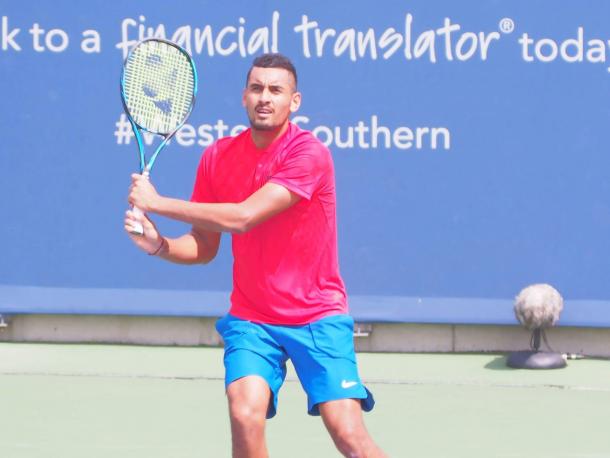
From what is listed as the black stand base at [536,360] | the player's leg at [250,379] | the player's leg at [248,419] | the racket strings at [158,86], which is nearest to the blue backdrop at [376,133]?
the black stand base at [536,360]

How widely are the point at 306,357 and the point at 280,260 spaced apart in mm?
338

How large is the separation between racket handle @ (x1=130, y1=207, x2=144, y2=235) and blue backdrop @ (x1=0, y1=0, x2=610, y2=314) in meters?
4.13

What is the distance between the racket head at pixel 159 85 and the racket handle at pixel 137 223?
2.04 ft

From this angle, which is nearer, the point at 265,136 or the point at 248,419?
the point at 248,419

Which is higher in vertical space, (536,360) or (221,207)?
(221,207)

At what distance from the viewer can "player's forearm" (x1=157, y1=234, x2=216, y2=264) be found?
4.72m

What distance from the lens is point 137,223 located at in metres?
4.32

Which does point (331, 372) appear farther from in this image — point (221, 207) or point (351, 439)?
point (221, 207)

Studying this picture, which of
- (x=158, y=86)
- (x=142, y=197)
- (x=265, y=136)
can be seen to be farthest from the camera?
(x=158, y=86)

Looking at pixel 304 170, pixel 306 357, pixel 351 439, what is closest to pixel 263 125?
pixel 304 170

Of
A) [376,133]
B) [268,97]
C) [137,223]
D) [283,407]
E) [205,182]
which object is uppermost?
[376,133]

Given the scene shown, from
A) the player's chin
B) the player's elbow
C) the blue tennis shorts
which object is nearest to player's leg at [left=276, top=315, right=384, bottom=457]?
the blue tennis shorts

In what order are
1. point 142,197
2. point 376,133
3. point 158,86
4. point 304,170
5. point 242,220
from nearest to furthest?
point 142,197, point 242,220, point 304,170, point 158,86, point 376,133

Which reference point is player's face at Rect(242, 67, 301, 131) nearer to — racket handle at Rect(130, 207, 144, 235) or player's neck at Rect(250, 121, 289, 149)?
player's neck at Rect(250, 121, 289, 149)
